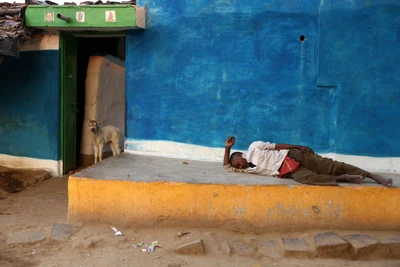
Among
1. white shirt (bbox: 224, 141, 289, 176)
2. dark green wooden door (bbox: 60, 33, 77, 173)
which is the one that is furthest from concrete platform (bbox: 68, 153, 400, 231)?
dark green wooden door (bbox: 60, 33, 77, 173)

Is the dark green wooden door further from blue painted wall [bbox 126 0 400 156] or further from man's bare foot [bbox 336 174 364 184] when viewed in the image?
man's bare foot [bbox 336 174 364 184]

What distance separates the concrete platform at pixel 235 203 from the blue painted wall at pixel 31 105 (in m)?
2.58

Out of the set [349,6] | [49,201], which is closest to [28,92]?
[49,201]

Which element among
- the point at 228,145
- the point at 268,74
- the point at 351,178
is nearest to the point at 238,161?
the point at 228,145

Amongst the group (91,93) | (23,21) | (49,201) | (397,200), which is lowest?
(49,201)

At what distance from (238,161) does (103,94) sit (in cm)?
429

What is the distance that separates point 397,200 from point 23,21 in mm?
5676

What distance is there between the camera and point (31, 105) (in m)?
7.02

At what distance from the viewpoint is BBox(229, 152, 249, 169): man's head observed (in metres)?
5.07

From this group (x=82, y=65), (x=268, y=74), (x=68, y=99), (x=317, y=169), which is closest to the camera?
(x=317, y=169)

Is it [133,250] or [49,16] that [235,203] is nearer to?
[133,250]

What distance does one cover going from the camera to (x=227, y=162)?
206 inches

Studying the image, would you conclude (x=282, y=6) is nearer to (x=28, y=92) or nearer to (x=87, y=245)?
(x=87, y=245)

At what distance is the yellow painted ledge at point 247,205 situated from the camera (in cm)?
461
